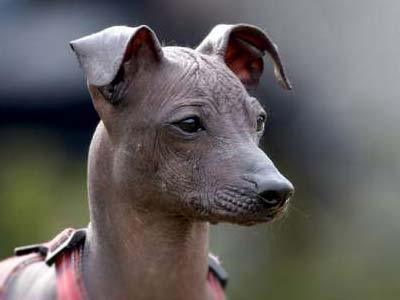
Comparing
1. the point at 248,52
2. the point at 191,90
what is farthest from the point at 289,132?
the point at 191,90

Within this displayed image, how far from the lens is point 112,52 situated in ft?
8.34

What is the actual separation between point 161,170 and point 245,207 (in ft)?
0.64

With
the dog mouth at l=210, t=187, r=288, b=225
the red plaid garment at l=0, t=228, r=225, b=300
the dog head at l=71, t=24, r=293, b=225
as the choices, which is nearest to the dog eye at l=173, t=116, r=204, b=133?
the dog head at l=71, t=24, r=293, b=225

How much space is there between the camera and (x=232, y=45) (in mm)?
2812

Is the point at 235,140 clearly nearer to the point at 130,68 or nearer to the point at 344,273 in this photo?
the point at 130,68

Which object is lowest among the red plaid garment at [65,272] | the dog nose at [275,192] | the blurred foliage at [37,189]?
the blurred foliage at [37,189]

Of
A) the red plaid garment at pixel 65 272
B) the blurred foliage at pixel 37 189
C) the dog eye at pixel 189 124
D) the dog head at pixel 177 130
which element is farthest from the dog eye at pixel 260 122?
the blurred foliage at pixel 37 189

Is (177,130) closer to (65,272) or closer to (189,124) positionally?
(189,124)

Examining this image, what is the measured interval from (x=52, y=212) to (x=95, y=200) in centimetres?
277

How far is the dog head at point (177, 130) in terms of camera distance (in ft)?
8.07

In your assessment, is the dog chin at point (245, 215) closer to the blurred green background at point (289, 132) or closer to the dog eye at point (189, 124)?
the dog eye at point (189, 124)

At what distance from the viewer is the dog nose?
2.40 m

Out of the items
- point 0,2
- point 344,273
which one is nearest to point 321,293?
point 344,273

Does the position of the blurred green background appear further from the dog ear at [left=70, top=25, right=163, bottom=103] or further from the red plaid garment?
the dog ear at [left=70, top=25, right=163, bottom=103]
